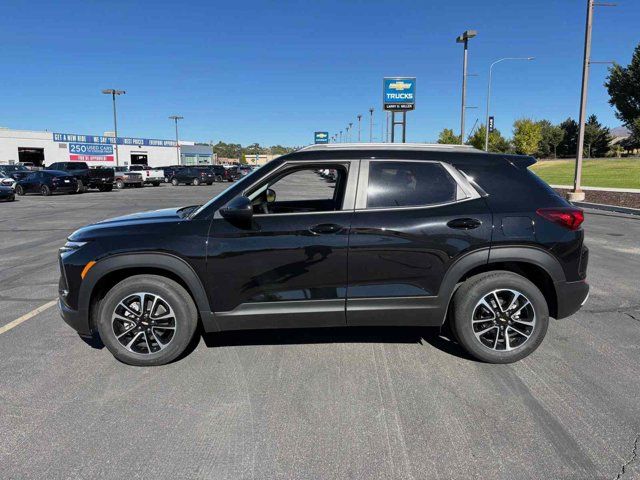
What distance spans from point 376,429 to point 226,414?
1.04 metres

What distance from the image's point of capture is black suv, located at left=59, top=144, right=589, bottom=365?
3689 mm

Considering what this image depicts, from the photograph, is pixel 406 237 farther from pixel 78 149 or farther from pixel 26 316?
pixel 78 149

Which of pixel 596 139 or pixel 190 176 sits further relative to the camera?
pixel 596 139

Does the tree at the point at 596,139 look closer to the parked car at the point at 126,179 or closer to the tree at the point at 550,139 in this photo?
the tree at the point at 550,139

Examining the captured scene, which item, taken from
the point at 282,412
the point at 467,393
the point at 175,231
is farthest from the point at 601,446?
the point at 175,231

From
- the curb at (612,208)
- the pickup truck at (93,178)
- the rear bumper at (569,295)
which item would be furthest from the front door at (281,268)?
the pickup truck at (93,178)

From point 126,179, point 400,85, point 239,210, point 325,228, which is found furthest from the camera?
point 400,85

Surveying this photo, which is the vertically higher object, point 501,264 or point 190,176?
point 190,176

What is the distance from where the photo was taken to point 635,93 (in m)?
47.0

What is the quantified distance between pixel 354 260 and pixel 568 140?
9564cm

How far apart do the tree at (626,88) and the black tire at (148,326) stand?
2191 inches

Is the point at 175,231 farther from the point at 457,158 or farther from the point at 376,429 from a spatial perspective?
the point at 457,158

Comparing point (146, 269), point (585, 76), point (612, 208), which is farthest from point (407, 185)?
point (585, 76)

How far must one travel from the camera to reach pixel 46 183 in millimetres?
26562
